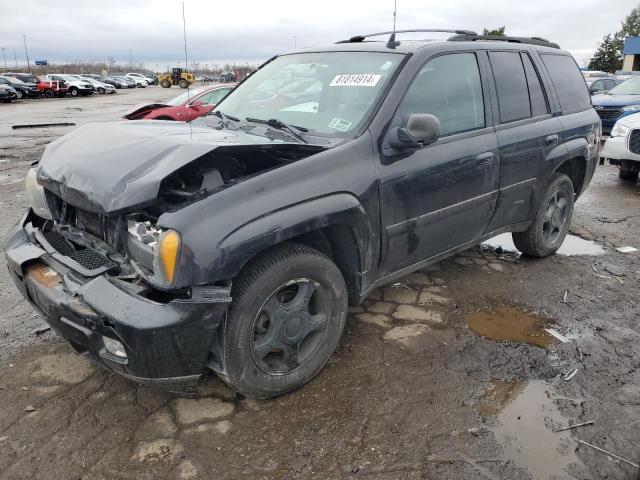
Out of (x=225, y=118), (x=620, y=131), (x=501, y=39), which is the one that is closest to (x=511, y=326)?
(x=501, y=39)

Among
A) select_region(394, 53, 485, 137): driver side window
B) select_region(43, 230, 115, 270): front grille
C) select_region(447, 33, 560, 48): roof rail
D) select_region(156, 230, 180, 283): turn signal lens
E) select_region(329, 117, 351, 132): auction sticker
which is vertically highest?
select_region(447, 33, 560, 48): roof rail

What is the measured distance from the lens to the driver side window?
331cm

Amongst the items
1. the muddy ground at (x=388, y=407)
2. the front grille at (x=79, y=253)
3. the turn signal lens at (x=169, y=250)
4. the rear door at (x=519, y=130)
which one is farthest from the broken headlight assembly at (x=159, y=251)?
the rear door at (x=519, y=130)

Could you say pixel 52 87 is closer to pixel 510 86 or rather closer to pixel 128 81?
pixel 128 81

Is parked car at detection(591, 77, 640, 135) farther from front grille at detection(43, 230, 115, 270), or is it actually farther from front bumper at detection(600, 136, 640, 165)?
front grille at detection(43, 230, 115, 270)

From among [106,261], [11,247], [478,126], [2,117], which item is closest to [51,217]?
[11,247]

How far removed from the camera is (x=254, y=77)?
4.19 metres

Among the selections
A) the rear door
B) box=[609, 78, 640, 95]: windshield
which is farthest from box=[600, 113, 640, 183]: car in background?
box=[609, 78, 640, 95]: windshield

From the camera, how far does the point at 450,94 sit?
11.6ft

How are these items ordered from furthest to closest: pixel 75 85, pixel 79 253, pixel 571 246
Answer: pixel 75 85 < pixel 571 246 < pixel 79 253

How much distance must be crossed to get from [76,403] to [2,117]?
840 inches

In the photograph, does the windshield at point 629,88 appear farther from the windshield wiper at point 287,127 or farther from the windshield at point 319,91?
the windshield wiper at point 287,127

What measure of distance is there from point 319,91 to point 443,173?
99 centimetres

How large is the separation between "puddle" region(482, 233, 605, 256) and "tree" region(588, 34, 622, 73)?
6575 centimetres
